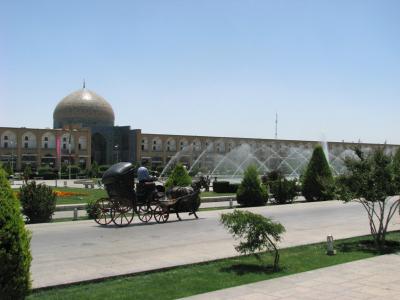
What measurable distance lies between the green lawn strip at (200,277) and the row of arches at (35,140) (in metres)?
59.0

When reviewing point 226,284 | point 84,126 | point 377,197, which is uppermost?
point 84,126

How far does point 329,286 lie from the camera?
22.1 ft

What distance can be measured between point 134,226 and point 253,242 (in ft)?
19.0

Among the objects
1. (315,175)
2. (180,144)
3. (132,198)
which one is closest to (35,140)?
(180,144)

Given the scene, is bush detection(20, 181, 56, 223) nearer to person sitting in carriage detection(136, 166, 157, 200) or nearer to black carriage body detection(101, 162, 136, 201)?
Result: black carriage body detection(101, 162, 136, 201)

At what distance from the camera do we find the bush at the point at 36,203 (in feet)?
47.2

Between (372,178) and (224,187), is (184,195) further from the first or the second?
(224,187)

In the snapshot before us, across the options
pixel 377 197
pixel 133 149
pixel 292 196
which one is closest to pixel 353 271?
pixel 377 197

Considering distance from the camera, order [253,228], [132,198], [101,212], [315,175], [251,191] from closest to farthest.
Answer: [253,228] < [132,198] < [101,212] < [251,191] < [315,175]

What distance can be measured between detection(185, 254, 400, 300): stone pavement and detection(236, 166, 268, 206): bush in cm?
1293

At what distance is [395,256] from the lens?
9.20 meters

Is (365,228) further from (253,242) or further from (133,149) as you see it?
(133,149)

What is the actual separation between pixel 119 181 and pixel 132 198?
653 mm

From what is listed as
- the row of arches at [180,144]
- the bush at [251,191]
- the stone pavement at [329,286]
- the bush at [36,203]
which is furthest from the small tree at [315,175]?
the row of arches at [180,144]
